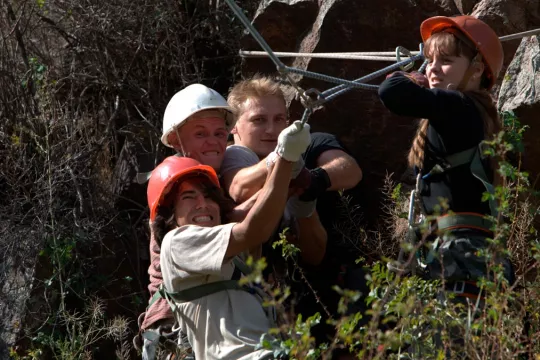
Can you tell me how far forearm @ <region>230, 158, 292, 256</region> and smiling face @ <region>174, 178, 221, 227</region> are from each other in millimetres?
311

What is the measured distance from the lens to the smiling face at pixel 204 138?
524 cm

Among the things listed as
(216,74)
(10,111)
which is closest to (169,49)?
(216,74)

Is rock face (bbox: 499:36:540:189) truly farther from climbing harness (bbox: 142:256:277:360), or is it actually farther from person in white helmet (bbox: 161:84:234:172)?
climbing harness (bbox: 142:256:277:360)

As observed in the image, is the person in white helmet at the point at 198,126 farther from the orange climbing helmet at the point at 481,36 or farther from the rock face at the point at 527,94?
the rock face at the point at 527,94

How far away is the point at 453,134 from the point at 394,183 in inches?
83.9

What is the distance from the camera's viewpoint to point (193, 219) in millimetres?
4531

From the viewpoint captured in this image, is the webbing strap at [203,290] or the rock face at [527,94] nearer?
the webbing strap at [203,290]

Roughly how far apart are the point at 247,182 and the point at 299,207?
1.02ft

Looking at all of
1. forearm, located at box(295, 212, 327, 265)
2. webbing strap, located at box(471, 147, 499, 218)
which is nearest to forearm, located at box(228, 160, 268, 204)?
forearm, located at box(295, 212, 327, 265)

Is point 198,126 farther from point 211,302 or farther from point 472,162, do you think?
point 472,162

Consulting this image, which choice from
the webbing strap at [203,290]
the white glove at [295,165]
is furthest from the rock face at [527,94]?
the webbing strap at [203,290]

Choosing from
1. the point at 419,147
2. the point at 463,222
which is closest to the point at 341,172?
the point at 419,147

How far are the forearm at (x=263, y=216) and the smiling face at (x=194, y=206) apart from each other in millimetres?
311

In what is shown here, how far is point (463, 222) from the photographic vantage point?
445cm
